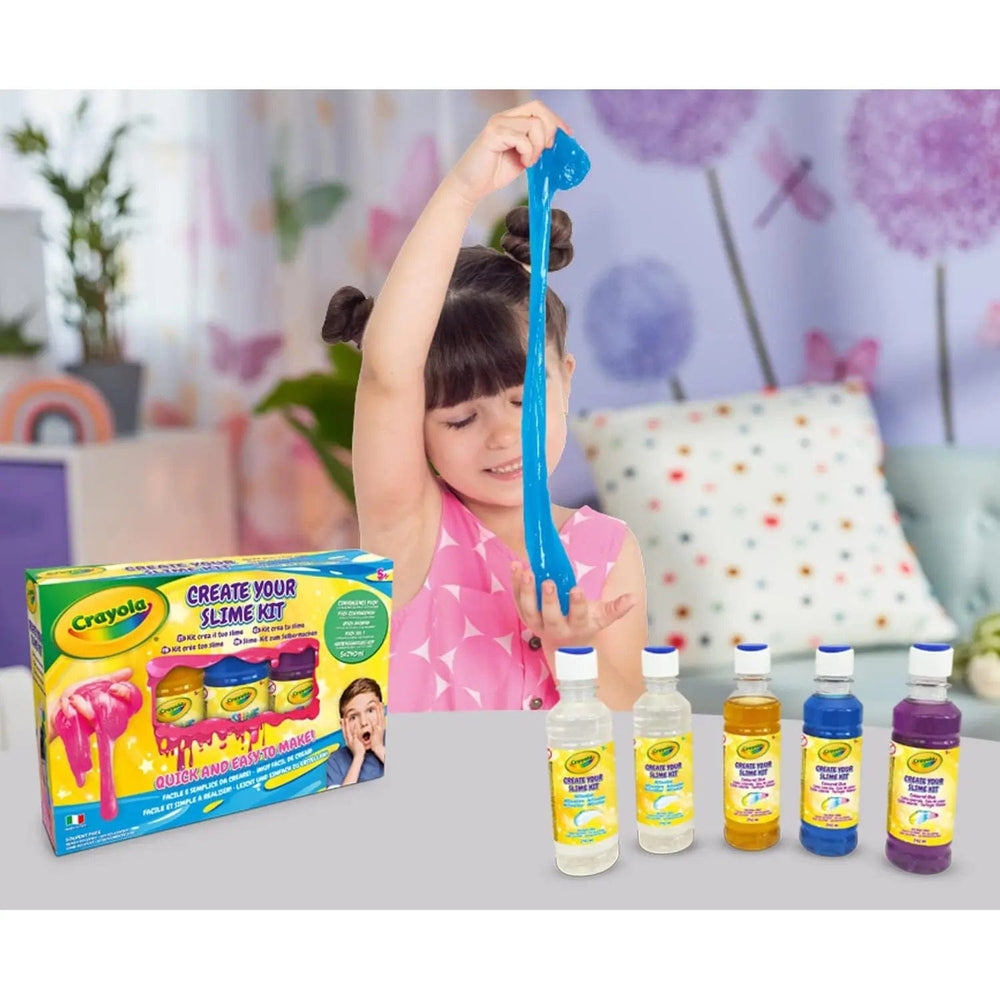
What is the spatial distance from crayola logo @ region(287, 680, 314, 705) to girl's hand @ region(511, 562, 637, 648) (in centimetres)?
36

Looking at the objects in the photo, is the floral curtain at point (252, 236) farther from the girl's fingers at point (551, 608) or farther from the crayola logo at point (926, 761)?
the crayola logo at point (926, 761)

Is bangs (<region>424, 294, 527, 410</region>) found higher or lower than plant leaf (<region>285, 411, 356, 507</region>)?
higher

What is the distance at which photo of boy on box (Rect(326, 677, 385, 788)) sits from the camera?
32.2 inches

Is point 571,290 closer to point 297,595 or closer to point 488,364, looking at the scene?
point 488,364

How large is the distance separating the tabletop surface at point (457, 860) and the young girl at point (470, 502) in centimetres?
37

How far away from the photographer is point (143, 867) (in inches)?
27.3

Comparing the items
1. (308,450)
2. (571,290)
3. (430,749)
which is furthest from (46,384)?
(430,749)

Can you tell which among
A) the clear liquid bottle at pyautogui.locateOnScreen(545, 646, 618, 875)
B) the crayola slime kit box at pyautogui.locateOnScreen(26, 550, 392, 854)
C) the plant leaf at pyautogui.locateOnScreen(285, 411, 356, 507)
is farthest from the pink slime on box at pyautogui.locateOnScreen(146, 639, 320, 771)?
the plant leaf at pyautogui.locateOnScreen(285, 411, 356, 507)

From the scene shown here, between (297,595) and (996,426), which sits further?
(996,426)

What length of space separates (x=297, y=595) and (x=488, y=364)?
51 cm

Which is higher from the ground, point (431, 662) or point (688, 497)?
point (688, 497)

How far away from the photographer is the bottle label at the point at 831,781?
68 cm

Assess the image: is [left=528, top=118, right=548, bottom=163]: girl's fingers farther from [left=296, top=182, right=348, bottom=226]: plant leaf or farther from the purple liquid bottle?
[left=296, top=182, right=348, bottom=226]: plant leaf

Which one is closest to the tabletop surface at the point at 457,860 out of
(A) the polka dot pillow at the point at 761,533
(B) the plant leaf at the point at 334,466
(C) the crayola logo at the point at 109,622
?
(C) the crayola logo at the point at 109,622
